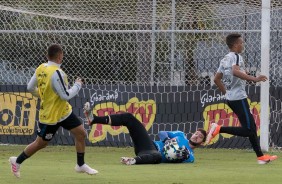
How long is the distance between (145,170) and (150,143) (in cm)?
120

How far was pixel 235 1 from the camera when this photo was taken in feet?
58.9

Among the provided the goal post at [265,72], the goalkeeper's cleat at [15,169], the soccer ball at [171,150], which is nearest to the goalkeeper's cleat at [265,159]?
the soccer ball at [171,150]

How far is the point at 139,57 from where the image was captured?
19.2 meters

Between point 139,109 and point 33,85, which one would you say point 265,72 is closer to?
point 139,109

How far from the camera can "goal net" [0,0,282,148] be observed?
58.7 ft

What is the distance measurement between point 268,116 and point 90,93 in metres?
3.66

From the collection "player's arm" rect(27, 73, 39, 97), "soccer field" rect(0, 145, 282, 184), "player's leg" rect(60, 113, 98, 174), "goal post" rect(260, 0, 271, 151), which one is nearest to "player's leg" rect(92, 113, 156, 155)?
"soccer field" rect(0, 145, 282, 184)

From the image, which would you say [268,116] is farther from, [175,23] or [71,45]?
[71,45]

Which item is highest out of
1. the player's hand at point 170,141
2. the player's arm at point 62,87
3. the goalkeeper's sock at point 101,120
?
the player's arm at point 62,87

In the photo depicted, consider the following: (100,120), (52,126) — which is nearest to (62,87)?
(52,126)

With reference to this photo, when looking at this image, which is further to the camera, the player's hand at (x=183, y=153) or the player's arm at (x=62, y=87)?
the player's hand at (x=183, y=153)

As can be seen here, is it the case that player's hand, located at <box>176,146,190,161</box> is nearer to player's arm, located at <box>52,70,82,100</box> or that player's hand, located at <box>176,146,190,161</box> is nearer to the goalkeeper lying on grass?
the goalkeeper lying on grass

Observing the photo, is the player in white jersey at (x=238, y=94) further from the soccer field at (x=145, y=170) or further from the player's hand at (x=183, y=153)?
the player's hand at (x=183, y=153)

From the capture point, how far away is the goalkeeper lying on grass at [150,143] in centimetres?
1311
